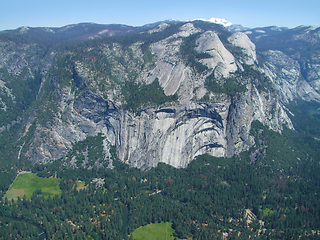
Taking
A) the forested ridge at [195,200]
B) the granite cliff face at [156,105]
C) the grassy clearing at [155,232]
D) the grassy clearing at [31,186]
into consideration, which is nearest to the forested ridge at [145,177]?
the forested ridge at [195,200]

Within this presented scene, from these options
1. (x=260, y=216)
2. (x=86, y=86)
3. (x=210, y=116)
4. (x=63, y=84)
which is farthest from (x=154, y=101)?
(x=260, y=216)

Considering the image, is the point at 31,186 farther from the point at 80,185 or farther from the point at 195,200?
the point at 195,200

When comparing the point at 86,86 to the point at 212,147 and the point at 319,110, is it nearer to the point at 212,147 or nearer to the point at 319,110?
the point at 212,147

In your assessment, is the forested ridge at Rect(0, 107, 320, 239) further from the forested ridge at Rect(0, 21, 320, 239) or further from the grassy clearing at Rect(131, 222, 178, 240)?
the grassy clearing at Rect(131, 222, 178, 240)

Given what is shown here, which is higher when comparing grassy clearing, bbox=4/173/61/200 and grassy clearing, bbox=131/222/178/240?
grassy clearing, bbox=4/173/61/200

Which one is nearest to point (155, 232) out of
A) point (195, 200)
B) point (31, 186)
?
point (195, 200)

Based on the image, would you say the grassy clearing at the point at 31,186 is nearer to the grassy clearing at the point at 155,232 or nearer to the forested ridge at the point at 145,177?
the forested ridge at the point at 145,177

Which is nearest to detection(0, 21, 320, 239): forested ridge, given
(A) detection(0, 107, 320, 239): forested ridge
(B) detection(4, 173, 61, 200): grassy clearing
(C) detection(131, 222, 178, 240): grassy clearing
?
(A) detection(0, 107, 320, 239): forested ridge
